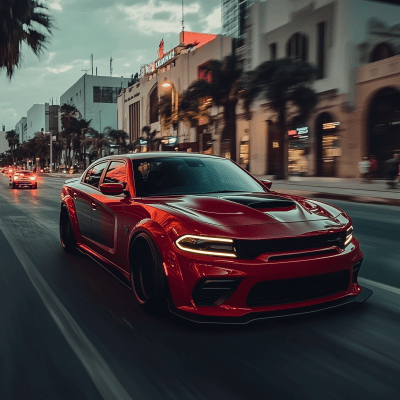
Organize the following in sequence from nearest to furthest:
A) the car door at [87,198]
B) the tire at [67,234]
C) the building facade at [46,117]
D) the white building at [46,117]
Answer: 1. the car door at [87,198]
2. the tire at [67,234]
3. the building facade at [46,117]
4. the white building at [46,117]

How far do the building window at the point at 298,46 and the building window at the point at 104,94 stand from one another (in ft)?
323

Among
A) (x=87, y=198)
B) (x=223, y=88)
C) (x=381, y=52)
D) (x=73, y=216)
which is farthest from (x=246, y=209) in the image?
(x=381, y=52)

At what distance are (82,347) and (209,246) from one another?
1101 millimetres

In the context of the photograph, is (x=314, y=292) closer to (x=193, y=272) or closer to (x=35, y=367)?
(x=193, y=272)

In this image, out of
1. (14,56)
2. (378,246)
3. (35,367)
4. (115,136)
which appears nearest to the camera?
(35,367)

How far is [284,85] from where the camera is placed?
29172mm

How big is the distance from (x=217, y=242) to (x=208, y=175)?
67.7 inches

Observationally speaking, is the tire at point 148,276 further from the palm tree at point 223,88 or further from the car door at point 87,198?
the palm tree at point 223,88

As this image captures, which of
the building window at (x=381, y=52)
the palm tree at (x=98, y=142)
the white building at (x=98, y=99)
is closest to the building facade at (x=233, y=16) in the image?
the palm tree at (x=98, y=142)

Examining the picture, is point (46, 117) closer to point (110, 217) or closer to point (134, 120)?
point (134, 120)

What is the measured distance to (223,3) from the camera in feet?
224

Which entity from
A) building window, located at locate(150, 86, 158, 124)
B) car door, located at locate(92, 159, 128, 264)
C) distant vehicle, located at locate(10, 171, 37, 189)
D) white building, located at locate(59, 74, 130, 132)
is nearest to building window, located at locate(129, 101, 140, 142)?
building window, located at locate(150, 86, 158, 124)

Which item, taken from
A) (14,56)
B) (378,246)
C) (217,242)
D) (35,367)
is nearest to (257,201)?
(217,242)

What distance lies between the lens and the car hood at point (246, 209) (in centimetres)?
395
